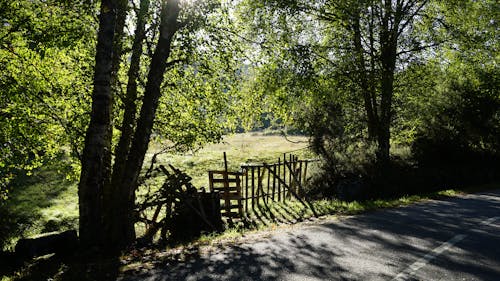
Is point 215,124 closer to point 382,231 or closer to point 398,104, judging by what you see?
point 382,231

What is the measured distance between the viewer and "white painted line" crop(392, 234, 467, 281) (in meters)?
6.63

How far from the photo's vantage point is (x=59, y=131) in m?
12.4

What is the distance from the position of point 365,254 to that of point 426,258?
1.24m

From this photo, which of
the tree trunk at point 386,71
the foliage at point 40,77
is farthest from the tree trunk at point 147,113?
the tree trunk at point 386,71

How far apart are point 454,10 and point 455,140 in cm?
927

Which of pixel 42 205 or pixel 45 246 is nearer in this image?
pixel 45 246

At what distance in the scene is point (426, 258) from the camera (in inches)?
299

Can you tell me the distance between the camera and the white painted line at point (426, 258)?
663 centimetres

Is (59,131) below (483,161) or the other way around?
the other way around

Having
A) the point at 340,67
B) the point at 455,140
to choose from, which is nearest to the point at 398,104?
the point at 455,140

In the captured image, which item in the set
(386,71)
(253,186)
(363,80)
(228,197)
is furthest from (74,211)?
(386,71)

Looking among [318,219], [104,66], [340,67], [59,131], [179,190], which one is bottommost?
[318,219]

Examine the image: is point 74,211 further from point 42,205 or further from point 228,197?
point 228,197

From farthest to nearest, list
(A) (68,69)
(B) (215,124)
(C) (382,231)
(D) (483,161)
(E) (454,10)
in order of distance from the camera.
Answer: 1. (D) (483,161)
2. (E) (454,10)
3. (B) (215,124)
4. (A) (68,69)
5. (C) (382,231)
